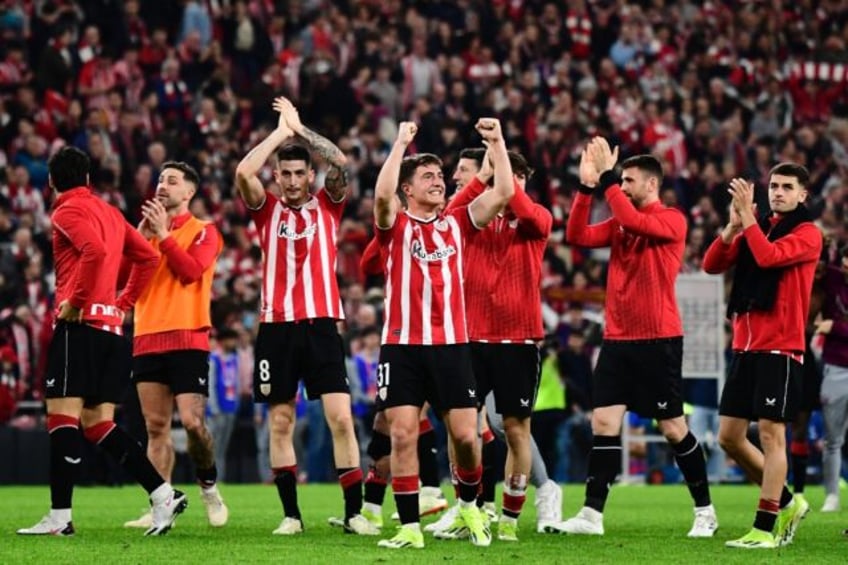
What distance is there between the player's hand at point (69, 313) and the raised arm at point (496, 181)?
2.64 metres

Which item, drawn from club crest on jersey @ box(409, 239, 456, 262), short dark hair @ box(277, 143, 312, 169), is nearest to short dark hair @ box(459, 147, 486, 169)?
short dark hair @ box(277, 143, 312, 169)

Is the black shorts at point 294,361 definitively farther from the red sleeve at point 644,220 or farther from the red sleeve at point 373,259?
the red sleeve at point 644,220

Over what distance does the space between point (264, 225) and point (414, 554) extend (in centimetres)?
282

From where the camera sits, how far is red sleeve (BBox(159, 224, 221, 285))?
12.3 metres

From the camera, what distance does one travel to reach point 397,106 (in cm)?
2781

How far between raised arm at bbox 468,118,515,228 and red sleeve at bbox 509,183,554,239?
21.9 inches

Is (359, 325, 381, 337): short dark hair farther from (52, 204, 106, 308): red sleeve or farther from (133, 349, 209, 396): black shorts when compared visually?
(52, 204, 106, 308): red sleeve

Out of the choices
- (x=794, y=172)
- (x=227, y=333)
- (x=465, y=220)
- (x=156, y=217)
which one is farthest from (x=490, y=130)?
(x=227, y=333)

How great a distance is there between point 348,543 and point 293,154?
2682 mm

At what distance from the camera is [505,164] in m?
10.9

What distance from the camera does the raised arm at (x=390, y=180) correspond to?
10.6 m

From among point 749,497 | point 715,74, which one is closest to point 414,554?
point 749,497

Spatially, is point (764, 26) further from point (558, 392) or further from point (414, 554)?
point (414, 554)

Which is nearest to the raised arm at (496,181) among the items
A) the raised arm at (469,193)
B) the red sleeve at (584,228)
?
the raised arm at (469,193)
